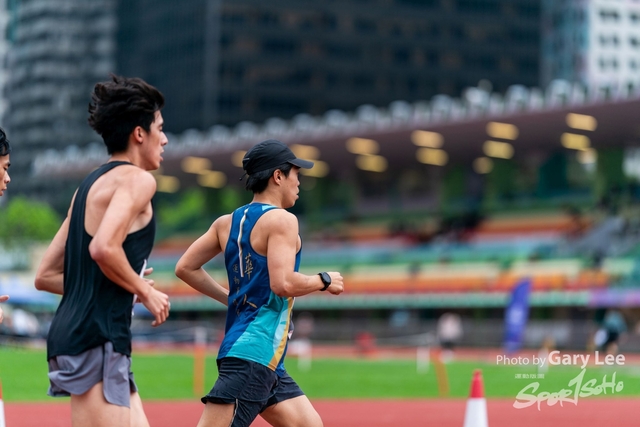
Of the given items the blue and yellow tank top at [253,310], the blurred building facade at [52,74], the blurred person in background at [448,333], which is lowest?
the blue and yellow tank top at [253,310]

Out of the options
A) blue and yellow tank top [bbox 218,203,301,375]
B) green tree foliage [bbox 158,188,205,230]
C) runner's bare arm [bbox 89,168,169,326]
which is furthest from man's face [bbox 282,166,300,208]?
green tree foliage [bbox 158,188,205,230]

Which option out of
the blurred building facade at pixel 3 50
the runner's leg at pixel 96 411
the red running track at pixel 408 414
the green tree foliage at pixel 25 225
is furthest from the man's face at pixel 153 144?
the blurred building facade at pixel 3 50

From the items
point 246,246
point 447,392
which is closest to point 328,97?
point 447,392

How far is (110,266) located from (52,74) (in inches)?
5230

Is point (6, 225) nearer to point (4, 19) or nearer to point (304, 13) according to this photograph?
point (304, 13)

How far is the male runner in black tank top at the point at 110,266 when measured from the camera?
5.36m

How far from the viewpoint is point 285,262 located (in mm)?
6062

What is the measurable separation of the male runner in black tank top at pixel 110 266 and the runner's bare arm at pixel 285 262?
68 centimetres

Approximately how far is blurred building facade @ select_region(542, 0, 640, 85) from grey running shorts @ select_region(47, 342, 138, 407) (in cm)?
12343

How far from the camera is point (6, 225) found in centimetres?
10581

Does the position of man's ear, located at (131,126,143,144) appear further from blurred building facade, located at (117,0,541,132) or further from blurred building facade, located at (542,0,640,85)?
blurred building facade, located at (542,0,640,85)

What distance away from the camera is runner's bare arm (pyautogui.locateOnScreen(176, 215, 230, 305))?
21.5ft

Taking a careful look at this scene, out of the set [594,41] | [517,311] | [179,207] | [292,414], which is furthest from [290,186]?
[594,41]

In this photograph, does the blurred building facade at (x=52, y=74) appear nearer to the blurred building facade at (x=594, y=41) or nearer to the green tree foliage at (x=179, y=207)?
the green tree foliage at (x=179, y=207)
